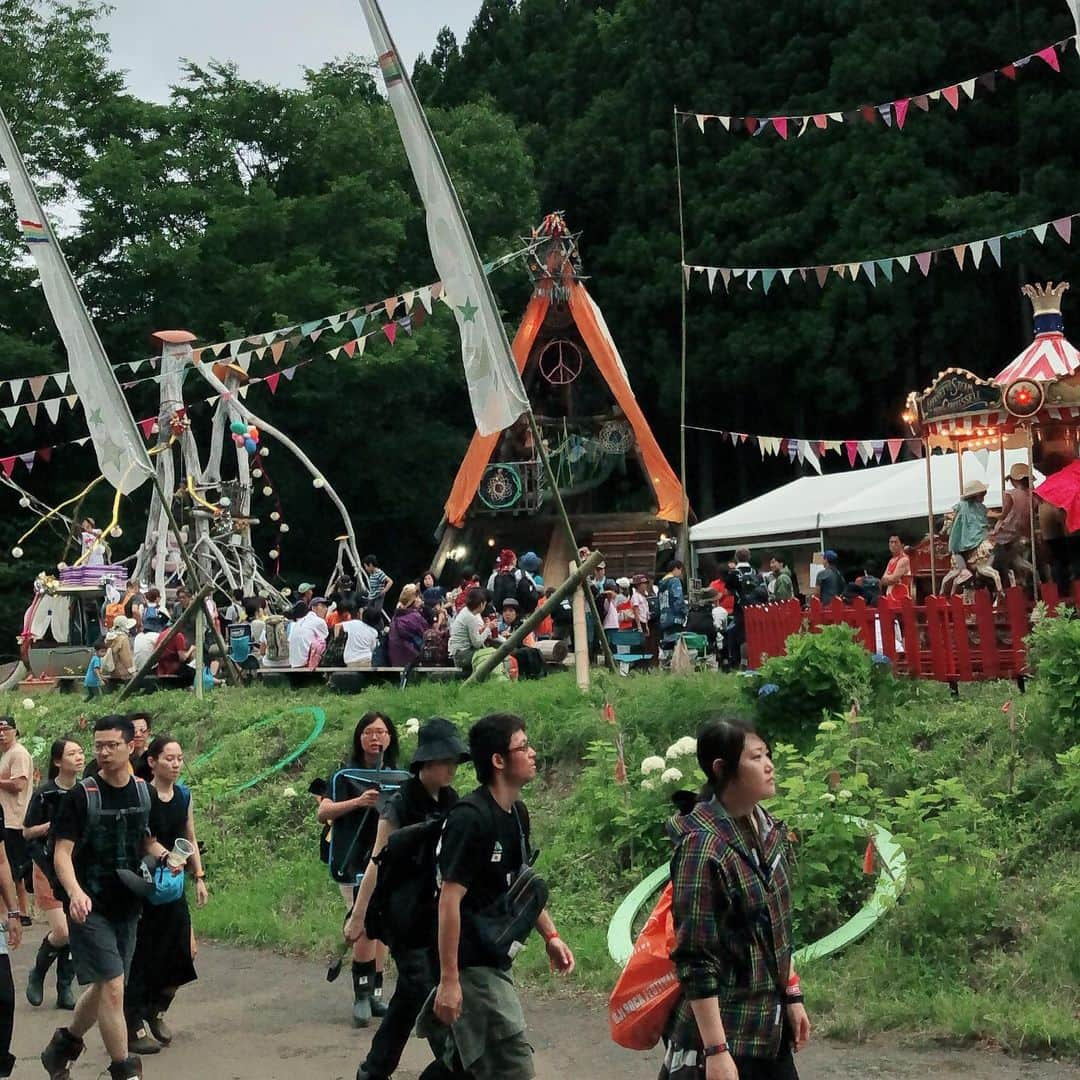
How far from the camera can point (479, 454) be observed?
2780 centimetres

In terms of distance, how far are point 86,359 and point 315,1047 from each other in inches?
366

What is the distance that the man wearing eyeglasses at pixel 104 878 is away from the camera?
6.74 m

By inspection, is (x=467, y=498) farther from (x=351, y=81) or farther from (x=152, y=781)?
(x=152, y=781)

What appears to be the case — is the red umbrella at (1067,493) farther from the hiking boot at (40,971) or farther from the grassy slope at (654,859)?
the hiking boot at (40,971)

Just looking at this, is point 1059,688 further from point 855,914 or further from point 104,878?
point 104,878

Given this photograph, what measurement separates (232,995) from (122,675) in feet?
33.8

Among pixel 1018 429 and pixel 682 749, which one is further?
pixel 1018 429

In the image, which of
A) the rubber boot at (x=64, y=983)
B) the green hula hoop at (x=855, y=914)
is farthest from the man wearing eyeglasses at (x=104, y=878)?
the green hula hoop at (x=855, y=914)

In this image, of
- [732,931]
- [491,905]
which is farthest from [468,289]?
[732,931]

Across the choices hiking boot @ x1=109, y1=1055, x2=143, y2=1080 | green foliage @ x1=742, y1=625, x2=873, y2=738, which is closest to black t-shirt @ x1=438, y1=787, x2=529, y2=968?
hiking boot @ x1=109, y1=1055, x2=143, y2=1080

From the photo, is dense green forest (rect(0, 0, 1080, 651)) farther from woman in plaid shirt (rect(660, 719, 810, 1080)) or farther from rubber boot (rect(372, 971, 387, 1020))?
woman in plaid shirt (rect(660, 719, 810, 1080))

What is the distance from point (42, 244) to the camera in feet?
50.7

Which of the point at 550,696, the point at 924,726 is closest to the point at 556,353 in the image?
the point at 550,696

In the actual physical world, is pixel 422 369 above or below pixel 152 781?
above
